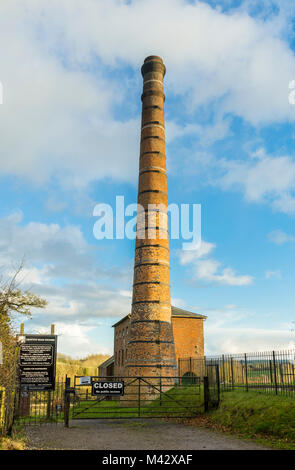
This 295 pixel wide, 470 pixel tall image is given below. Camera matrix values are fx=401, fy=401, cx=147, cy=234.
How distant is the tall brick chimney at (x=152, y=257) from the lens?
2205 cm

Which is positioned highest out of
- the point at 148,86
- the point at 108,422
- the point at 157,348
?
the point at 148,86

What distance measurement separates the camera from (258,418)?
42.3ft

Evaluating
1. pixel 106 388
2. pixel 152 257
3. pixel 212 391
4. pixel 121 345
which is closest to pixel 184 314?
pixel 121 345

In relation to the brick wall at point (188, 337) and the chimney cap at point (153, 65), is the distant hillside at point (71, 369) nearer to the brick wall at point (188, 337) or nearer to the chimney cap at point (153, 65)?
the brick wall at point (188, 337)

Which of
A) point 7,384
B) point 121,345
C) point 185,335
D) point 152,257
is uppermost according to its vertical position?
point 152,257

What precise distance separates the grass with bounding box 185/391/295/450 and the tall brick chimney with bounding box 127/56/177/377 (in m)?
6.15

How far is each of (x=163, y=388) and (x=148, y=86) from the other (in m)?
18.8

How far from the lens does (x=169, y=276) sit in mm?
23953

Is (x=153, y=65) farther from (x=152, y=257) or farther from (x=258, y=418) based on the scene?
(x=258, y=418)

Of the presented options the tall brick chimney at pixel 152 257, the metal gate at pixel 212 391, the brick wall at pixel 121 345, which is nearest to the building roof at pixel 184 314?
the brick wall at pixel 121 345

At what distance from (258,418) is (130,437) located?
13.6 ft
